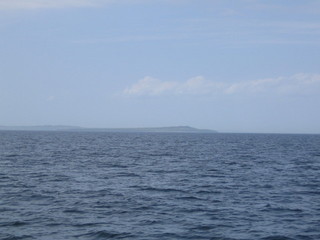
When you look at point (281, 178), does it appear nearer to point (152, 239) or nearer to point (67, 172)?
point (67, 172)

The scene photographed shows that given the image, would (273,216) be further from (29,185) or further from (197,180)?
(29,185)

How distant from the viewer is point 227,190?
107 ft

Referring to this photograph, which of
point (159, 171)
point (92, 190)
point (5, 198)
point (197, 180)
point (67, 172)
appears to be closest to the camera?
point (5, 198)

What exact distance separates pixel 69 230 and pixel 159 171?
24.9 metres

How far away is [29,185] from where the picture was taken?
32.9 meters

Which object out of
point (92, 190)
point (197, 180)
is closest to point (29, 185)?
point (92, 190)

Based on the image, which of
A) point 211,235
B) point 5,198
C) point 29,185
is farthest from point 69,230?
point 29,185

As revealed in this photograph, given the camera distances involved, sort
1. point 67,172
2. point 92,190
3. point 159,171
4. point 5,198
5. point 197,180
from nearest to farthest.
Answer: point 5,198 < point 92,190 < point 197,180 < point 67,172 < point 159,171

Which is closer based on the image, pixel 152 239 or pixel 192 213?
pixel 152 239

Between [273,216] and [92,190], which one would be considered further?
[92,190]

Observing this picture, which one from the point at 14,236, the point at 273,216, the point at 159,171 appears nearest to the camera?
the point at 14,236

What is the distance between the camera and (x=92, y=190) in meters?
31.3

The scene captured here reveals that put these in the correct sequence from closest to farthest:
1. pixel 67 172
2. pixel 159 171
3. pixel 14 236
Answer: pixel 14 236 < pixel 67 172 < pixel 159 171

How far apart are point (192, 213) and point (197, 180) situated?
13.5 m
